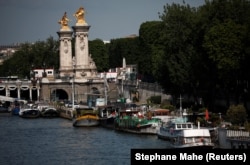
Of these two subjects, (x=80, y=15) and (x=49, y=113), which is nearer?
(x=49, y=113)

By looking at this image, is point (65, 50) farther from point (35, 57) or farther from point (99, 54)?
point (35, 57)

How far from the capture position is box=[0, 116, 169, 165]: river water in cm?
5444

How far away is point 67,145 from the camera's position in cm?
6419

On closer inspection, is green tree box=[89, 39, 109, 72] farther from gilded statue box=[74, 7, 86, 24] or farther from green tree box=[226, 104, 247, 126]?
green tree box=[226, 104, 247, 126]

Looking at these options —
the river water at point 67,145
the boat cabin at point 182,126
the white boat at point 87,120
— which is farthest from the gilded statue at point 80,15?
the boat cabin at point 182,126

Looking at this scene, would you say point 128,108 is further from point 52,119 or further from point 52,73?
point 52,73

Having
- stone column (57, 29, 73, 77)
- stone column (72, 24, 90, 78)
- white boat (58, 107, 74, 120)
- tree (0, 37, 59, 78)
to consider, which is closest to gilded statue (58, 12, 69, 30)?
stone column (57, 29, 73, 77)

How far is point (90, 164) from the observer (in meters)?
51.8

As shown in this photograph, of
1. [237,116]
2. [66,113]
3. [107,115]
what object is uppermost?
[66,113]

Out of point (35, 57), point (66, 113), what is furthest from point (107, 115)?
point (35, 57)

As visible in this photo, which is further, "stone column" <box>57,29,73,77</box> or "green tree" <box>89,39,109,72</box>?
A: "green tree" <box>89,39,109,72</box>

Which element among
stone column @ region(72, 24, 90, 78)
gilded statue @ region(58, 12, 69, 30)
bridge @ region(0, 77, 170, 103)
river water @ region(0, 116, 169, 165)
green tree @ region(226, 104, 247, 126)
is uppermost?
gilded statue @ region(58, 12, 69, 30)

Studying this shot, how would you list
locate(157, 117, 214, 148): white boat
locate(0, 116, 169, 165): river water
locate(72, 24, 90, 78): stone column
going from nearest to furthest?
locate(157, 117, 214, 148): white boat
locate(0, 116, 169, 165): river water
locate(72, 24, 90, 78): stone column

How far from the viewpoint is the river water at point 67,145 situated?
179ft
